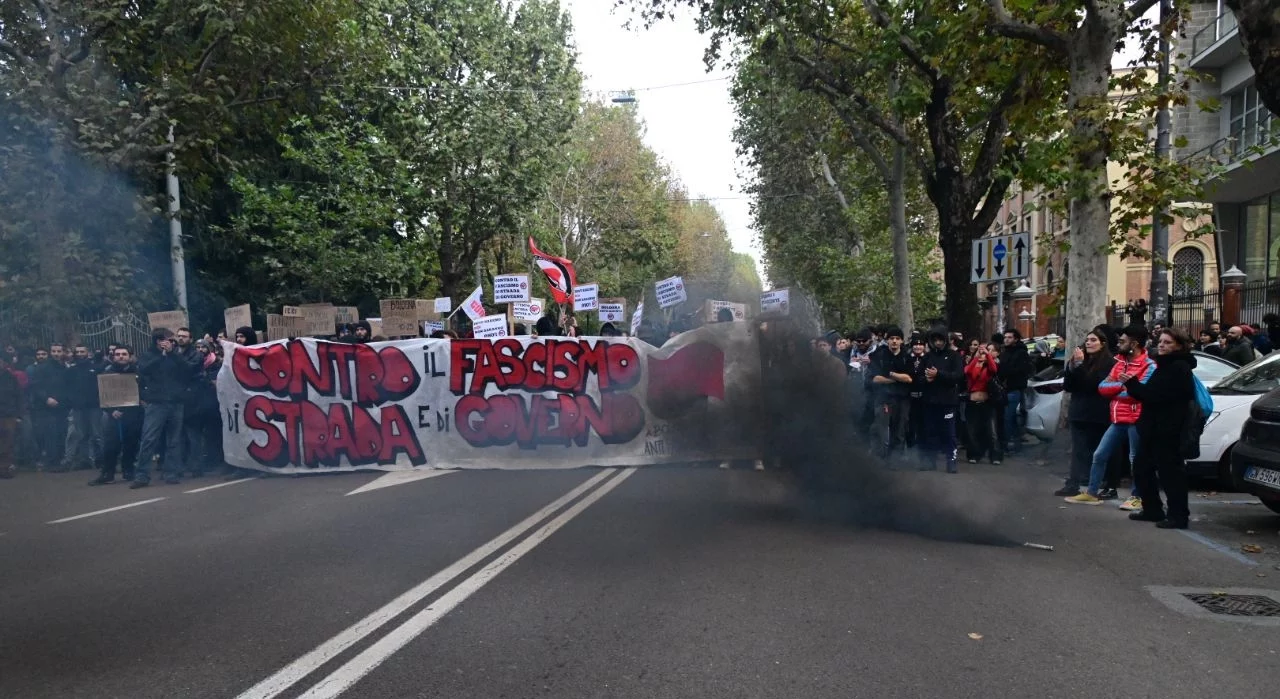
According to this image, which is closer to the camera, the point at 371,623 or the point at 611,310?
the point at 371,623

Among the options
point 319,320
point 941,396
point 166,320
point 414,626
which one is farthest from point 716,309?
point 166,320

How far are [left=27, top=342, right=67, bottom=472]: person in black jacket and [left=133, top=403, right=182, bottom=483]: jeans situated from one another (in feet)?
7.97

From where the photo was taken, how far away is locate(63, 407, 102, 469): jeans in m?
12.9

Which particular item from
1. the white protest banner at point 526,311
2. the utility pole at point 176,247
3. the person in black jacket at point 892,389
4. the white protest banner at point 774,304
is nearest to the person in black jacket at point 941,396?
the person in black jacket at point 892,389

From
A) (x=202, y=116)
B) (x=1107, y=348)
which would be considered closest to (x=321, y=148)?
(x=202, y=116)

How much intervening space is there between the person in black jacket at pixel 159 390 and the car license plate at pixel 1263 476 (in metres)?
10.9

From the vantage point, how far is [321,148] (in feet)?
74.6

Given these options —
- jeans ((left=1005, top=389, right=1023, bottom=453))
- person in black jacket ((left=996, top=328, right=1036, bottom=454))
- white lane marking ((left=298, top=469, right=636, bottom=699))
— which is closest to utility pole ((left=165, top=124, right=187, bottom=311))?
white lane marking ((left=298, top=469, right=636, bottom=699))

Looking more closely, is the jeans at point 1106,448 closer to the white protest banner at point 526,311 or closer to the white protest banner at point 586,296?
the white protest banner at point 586,296

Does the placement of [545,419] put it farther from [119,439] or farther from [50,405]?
[50,405]

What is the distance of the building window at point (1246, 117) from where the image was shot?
79.4 feet

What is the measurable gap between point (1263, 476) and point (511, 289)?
13127 millimetres

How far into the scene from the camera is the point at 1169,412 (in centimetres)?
743

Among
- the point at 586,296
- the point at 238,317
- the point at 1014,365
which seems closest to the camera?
the point at 1014,365
